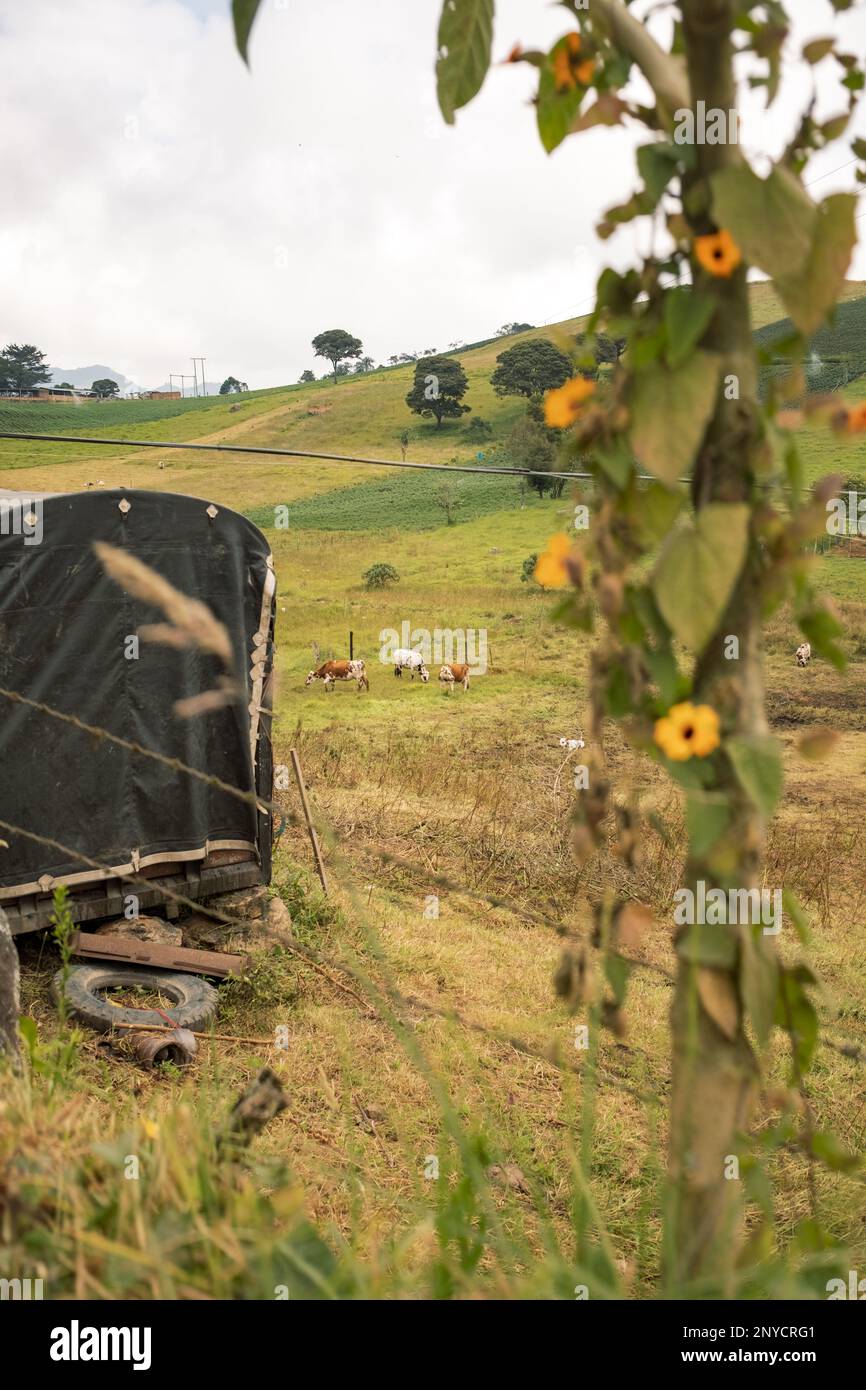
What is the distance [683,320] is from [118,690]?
570cm

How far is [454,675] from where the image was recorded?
19109 mm

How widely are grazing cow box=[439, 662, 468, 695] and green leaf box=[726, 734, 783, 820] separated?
17.7m

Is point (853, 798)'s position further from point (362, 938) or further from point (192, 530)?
point (192, 530)

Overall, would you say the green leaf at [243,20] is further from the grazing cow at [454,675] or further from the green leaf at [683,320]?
the grazing cow at [454,675]

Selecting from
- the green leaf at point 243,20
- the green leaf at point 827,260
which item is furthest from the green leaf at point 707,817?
the green leaf at point 243,20

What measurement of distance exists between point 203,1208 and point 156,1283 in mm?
166

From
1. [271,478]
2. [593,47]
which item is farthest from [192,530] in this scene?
[271,478]

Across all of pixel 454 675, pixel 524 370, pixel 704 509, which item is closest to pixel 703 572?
pixel 704 509

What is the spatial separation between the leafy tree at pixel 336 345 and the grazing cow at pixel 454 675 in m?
90.4

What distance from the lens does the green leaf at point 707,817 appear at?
3.95 ft

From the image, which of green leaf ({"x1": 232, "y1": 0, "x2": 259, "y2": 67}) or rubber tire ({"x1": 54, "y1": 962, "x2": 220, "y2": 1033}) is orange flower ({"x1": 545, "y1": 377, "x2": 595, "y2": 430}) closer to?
green leaf ({"x1": 232, "y1": 0, "x2": 259, "y2": 67})

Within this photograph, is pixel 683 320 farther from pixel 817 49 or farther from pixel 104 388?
pixel 104 388

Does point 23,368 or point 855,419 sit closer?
point 855,419

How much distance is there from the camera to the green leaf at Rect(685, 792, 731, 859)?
1.20 metres
